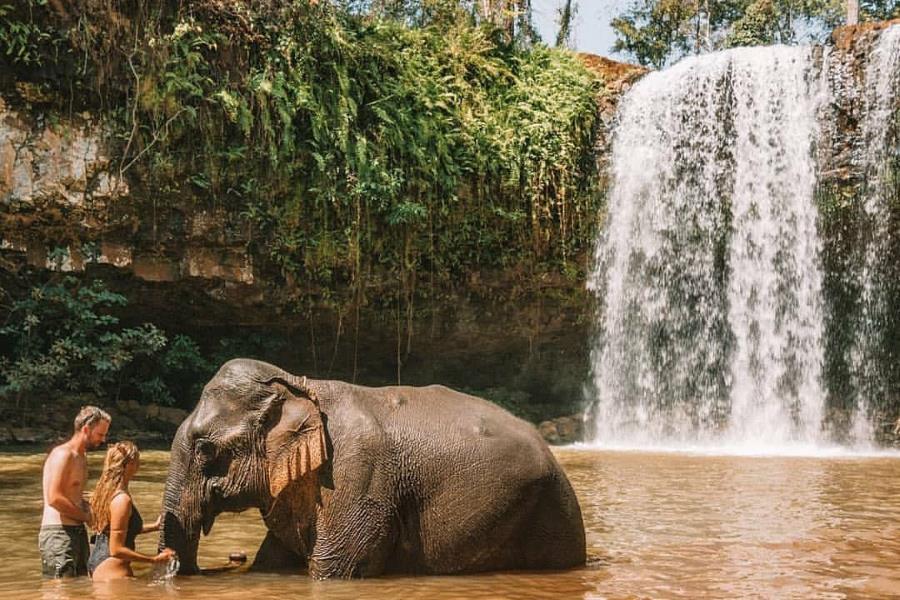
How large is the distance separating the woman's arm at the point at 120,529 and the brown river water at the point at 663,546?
173 millimetres

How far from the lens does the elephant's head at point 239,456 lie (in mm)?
5164

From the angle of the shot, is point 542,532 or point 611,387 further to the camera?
point 611,387

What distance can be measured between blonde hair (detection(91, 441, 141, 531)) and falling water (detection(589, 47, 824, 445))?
1308 cm

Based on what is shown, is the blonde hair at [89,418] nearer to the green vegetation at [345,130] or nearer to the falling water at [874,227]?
the green vegetation at [345,130]

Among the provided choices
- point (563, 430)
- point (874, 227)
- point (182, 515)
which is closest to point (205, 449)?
point (182, 515)

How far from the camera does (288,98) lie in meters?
15.4

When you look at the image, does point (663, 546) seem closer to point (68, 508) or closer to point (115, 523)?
point (115, 523)

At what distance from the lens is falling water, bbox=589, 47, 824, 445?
17.5 meters

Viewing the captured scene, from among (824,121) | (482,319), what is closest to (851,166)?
(824,121)

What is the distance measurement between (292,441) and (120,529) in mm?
1147

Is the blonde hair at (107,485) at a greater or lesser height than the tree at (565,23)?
lesser

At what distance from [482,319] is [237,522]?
11.7m

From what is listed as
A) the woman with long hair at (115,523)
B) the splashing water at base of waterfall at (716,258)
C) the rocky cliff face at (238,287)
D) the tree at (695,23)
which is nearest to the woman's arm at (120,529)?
the woman with long hair at (115,523)

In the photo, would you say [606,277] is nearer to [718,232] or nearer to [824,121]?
[718,232]
